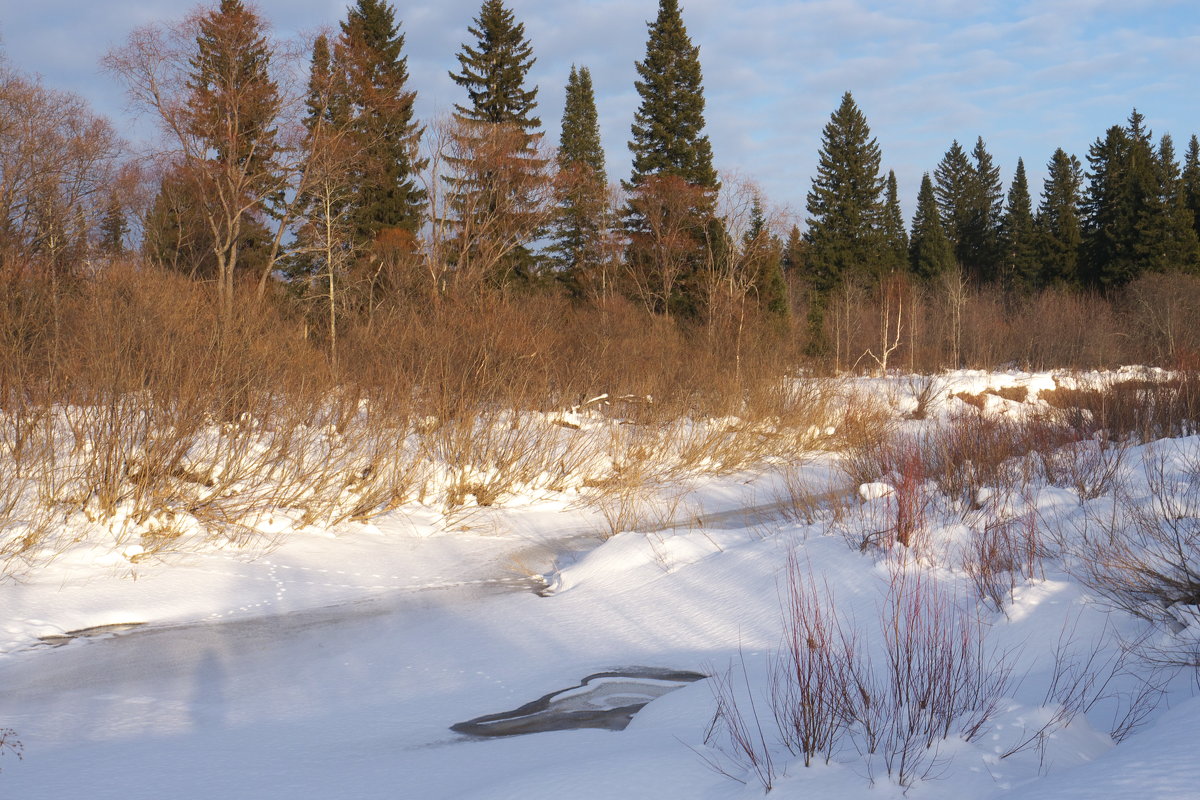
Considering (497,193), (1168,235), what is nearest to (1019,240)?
(1168,235)

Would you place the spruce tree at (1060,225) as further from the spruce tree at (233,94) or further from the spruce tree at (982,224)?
the spruce tree at (233,94)

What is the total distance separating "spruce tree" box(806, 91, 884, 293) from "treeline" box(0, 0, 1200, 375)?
0.48 feet

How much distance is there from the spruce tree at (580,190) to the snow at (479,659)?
74.5ft

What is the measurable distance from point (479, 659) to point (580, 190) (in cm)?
3093

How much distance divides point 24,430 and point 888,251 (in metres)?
52.9

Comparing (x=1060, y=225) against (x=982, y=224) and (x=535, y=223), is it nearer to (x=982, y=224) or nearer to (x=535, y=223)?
(x=982, y=224)

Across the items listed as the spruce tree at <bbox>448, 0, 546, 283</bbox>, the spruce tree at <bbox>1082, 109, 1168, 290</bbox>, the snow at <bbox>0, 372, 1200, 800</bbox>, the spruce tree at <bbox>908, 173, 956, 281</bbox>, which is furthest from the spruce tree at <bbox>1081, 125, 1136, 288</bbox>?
the snow at <bbox>0, 372, 1200, 800</bbox>

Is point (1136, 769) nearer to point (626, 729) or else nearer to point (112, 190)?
point (626, 729)

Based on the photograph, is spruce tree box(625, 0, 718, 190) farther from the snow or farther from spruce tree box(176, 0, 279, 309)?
the snow

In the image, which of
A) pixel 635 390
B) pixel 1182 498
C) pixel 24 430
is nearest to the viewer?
pixel 1182 498

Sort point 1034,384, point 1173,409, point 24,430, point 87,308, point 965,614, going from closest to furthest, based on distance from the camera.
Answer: point 965,614 → point 24,430 → point 87,308 → point 1173,409 → point 1034,384

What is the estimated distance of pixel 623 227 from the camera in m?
37.8

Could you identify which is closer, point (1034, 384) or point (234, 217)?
point (234, 217)

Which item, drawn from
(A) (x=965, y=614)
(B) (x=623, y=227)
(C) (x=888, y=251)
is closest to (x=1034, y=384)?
(B) (x=623, y=227)
